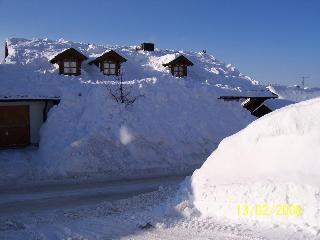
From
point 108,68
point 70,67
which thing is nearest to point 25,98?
point 70,67

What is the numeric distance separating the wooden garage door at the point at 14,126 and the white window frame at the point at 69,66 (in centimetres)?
436

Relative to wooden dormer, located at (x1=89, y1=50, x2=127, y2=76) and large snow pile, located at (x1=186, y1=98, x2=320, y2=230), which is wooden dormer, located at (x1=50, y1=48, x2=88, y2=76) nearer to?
wooden dormer, located at (x1=89, y1=50, x2=127, y2=76)

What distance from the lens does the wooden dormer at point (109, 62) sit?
2619 cm

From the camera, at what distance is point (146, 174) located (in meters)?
16.8

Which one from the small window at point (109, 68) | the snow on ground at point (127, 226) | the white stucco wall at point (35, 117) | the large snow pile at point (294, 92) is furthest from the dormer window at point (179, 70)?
the snow on ground at point (127, 226)

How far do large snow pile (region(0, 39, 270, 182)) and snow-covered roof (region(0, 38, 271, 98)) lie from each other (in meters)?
0.06

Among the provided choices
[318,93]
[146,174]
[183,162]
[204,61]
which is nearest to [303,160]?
[146,174]

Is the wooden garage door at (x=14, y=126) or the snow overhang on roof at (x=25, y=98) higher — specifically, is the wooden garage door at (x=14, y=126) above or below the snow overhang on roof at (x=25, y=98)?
below

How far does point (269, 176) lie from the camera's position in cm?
997

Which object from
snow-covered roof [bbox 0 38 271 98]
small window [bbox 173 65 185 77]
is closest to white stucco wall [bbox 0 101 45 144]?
snow-covered roof [bbox 0 38 271 98]

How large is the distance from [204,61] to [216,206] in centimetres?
2419

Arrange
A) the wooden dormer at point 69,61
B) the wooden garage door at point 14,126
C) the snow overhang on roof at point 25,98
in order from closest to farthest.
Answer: the snow overhang on roof at point 25,98, the wooden garage door at point 14,126, the wooden dormer at point 69,61

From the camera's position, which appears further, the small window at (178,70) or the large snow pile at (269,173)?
the small window at (178,70)
